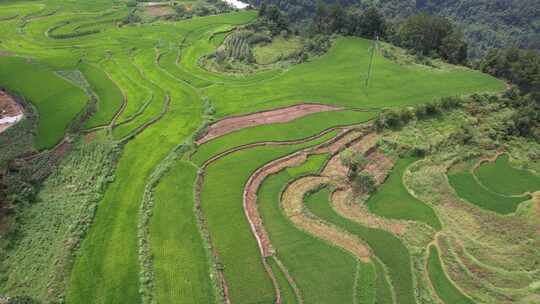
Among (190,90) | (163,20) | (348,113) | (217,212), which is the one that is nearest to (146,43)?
(163,20)

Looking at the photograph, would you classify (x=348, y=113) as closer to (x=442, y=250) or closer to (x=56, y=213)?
(x=442, y=250)

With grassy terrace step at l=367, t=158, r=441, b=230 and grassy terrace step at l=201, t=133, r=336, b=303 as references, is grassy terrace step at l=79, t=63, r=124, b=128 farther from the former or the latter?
grassy terrace step at l=367, t=158, r=441, b=230

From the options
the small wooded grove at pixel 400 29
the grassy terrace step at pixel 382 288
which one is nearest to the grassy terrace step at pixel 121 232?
the grassy terrace step at pixel 382 288

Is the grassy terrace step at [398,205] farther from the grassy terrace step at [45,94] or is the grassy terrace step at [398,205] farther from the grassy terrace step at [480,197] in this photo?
the grassy terrace step at [45,94]

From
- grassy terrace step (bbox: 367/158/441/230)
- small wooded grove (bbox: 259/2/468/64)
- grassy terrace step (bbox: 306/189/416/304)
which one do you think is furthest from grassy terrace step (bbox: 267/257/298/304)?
small wooded grove (bbox: 259/2/468/64)

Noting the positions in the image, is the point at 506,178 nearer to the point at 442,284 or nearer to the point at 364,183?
the point at 364,183
